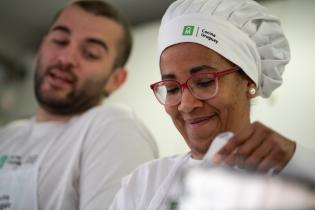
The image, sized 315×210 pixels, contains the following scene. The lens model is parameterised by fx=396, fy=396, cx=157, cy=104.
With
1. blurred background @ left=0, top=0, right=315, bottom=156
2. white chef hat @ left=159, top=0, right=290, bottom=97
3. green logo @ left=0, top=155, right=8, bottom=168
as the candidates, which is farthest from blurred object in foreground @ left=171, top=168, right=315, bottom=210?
green logo @ left=0, top=155, right=8, bottom=168

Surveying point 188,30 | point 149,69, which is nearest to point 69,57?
point 149,69

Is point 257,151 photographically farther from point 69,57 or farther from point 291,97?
point 69,57

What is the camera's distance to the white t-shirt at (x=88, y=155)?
820 mm

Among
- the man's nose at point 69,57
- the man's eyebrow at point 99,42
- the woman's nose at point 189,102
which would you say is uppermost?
the man's eyebrow at point 99,42

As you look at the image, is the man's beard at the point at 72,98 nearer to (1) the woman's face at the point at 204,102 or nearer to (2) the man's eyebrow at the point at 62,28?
(2) the man's eyebrow at the point at 62,28

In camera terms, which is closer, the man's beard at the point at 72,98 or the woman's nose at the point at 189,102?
the woman's nose at the point at 189,102

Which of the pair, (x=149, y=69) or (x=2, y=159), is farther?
(x=2, y=159)

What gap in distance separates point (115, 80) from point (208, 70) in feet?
1.78

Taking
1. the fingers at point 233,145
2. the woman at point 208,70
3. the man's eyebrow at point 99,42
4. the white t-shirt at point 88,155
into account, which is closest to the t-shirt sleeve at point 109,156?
the white t-shirt at point 88,155

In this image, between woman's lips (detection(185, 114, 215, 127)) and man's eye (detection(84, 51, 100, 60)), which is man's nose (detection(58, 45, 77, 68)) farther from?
woman's lips (detection(185, 114, 215, 127))

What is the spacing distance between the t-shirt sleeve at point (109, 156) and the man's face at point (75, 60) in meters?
0.18

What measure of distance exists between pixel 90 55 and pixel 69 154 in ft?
0.92

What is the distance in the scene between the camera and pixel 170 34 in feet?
2.14

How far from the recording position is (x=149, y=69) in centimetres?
83
